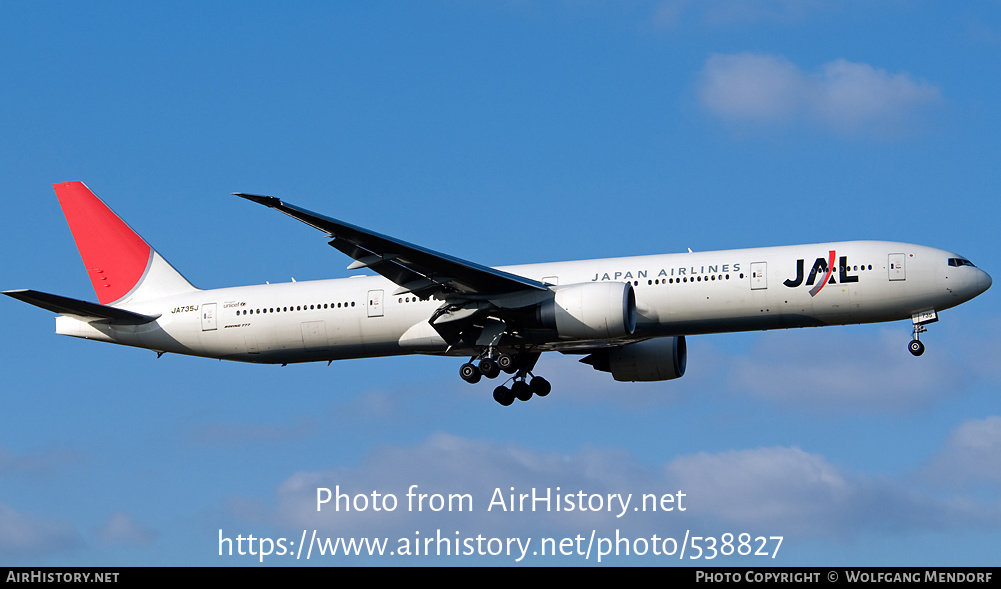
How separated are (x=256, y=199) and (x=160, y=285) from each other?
13320 mm

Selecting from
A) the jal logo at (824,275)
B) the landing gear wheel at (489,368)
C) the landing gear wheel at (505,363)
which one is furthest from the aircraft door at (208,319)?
the jal logo at (824,275)

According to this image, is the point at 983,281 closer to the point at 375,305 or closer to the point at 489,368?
the point at 489,368

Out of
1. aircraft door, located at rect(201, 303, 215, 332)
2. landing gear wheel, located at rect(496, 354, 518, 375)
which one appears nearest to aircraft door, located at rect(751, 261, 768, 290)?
landing gear wheel, located at rect(496, 354, 518, 375)

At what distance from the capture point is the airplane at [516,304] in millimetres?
35812

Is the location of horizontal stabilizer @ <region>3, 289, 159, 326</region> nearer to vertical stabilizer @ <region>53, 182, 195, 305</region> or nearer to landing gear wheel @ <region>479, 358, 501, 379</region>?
vertical stabilizer @ <region>53, 182, 195, 305</region>

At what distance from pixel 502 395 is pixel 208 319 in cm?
943

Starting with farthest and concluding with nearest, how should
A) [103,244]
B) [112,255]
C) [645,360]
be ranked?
[103,244] < [112,255] < [645,360]

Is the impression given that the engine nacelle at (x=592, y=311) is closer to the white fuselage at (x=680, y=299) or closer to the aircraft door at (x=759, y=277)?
the white fuselage at (x=680, y=299)

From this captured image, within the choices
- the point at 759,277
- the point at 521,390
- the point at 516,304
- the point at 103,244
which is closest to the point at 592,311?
the point at 516,304

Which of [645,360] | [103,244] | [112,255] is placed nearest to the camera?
[645,360]

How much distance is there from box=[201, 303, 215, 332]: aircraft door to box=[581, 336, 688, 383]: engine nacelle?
1218 cm

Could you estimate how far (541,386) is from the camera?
4141cm

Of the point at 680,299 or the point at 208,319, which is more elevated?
the point at 208,319

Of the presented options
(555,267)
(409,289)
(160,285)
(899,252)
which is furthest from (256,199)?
(899,252)
